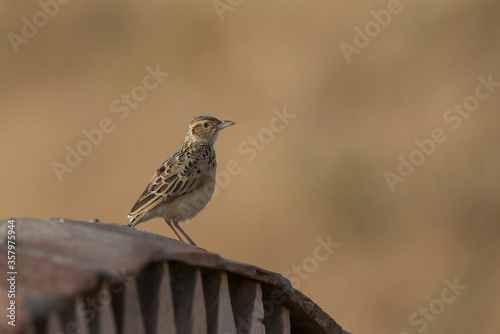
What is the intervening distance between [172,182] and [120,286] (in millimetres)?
5928

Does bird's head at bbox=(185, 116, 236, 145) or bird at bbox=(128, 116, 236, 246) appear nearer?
bird at bbox=(128, 116, 236, 246)

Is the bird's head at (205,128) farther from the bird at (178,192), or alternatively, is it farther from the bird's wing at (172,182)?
the bird's wing at (172,182)

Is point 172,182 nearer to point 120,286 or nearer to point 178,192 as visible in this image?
point 178,192

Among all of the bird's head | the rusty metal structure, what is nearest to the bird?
the bird's head

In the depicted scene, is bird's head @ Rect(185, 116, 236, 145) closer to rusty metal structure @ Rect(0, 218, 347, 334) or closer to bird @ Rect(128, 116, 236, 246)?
bird @ Rect(128, 116, 236, 246)

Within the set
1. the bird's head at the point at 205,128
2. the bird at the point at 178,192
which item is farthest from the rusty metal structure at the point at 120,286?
the bird's head at the point at 205,128

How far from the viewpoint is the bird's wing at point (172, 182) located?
858 cm

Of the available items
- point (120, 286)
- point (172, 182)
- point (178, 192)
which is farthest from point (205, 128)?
point (120, 286)

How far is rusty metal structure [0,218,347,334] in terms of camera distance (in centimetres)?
237

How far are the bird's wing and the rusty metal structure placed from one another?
4.74 metres

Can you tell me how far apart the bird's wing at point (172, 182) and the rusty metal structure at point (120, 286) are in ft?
15.5

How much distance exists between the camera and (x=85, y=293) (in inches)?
102

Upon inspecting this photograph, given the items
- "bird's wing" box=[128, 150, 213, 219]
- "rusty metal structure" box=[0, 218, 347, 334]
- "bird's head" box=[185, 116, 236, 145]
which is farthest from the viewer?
"bird's head" box=[185, 116, 236, 145]

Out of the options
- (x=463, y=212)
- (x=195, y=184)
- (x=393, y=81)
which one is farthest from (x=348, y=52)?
(x=195, y=184)
